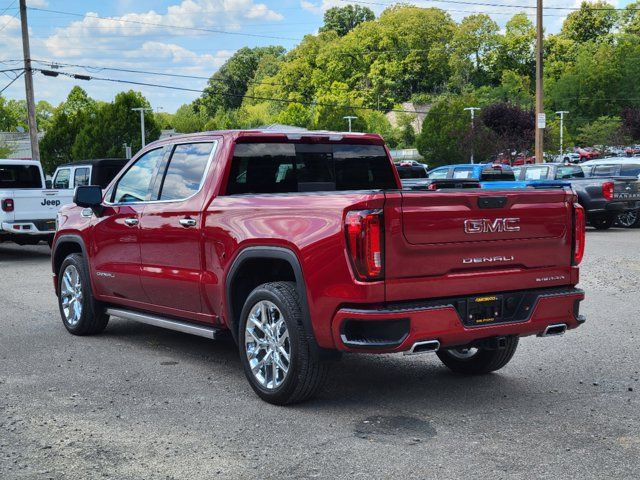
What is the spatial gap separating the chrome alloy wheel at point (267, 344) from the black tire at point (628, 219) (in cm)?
1853

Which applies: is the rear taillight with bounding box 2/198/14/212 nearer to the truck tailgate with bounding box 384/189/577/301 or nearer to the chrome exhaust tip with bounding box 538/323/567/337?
the truck tailgate with bounding box 384/189/577/301

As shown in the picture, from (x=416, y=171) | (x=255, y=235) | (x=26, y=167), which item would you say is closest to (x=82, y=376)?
(x=255, y=235)

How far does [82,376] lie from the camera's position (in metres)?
6.79

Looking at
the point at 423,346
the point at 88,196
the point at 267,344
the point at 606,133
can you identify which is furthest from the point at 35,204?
the point at 606,133

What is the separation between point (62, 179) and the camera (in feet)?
68.5

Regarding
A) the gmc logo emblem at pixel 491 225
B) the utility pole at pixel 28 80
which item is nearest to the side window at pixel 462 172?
the utility pole at pixel 28 80

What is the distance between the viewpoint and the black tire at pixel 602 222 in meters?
22.6

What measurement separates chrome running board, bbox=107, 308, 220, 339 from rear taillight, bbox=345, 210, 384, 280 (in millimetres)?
1763

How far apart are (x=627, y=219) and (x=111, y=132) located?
54491 millimetres

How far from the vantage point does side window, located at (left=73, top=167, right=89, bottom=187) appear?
2014 cm

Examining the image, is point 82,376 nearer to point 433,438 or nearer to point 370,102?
point 433,438

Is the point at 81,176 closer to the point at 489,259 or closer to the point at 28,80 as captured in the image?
the point at 28,80

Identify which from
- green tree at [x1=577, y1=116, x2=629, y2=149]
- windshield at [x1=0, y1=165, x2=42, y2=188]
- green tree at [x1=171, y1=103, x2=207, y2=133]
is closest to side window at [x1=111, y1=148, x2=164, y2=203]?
windshield at [x1=0, y1=165, x2=42, y2=188]

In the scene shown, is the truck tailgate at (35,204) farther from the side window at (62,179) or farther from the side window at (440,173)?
the side window at (440,173)
